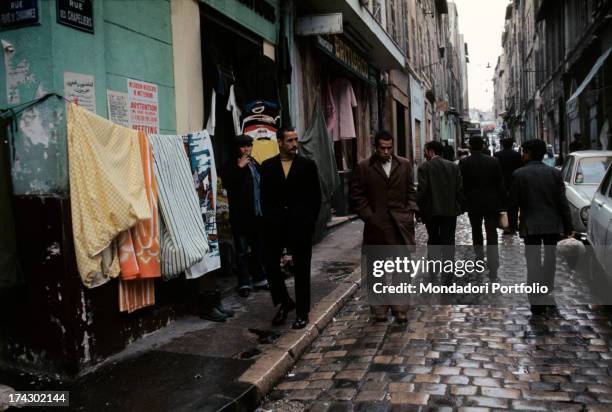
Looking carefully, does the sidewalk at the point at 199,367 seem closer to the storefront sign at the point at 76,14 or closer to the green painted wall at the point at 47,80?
the green painted wall at the point at 47,80

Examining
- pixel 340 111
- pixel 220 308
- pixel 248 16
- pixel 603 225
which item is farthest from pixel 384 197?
pixel 340 111

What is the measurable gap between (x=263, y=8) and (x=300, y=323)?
5.28 m

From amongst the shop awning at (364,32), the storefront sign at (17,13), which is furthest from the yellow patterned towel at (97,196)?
the shop awning at (364,32)

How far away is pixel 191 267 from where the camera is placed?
539 cm

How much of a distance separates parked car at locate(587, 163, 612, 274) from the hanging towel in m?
3.65

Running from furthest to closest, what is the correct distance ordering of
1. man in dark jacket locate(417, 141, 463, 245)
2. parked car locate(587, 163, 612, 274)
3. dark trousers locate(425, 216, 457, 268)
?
1. dark trousers locate(425, 216, 457, 268)
2. man in dark jacket locate(417, 141, 463, 245)
3. parked car locate(587, 163, 612, 274)

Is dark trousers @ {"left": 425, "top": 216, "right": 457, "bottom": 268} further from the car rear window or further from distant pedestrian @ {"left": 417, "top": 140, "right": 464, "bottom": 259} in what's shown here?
the car rear window

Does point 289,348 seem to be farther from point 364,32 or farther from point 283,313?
point 364,32

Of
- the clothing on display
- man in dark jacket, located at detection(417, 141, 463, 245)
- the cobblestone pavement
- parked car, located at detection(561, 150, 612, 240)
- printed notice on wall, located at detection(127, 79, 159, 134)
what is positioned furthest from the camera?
the clothing on display

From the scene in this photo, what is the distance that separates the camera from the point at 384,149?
551 cm

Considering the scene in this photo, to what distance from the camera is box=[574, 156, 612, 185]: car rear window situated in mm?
9047

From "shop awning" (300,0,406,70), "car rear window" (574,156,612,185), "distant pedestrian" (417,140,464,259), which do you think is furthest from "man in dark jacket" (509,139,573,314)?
"shop awning" (300,0,406,70)

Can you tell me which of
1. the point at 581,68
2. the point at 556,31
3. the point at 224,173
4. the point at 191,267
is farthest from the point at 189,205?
the point at 556,31

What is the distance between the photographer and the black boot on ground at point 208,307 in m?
5.60
